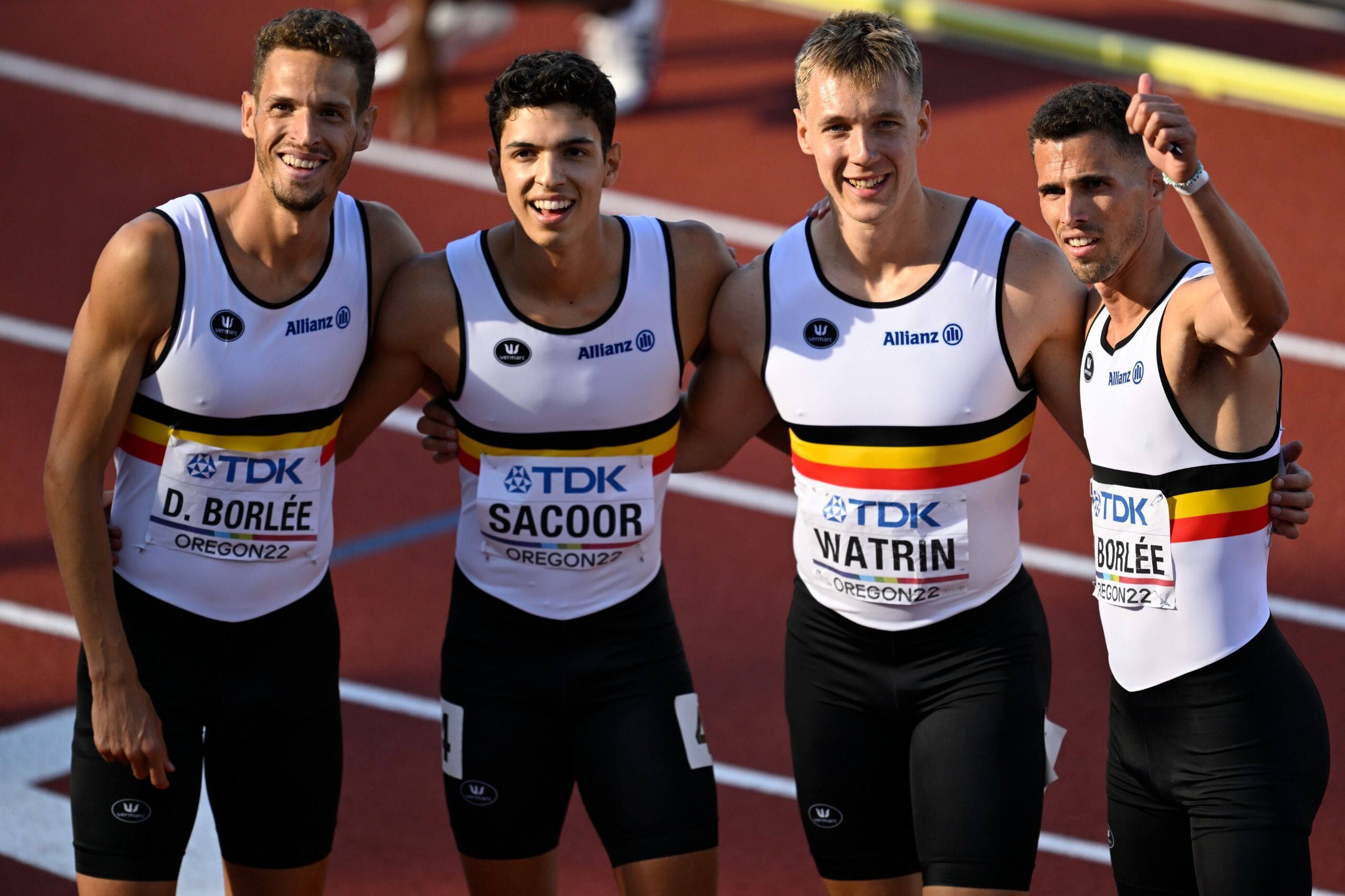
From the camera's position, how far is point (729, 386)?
3.93 metres

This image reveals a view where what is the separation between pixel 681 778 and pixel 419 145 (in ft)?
25.6

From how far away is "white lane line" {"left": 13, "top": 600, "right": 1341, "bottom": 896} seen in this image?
202 inches

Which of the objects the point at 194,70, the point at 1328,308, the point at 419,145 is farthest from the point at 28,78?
the point at 1328,308

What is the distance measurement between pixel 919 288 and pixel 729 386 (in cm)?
52

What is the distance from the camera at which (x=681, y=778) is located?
3691 millimetres

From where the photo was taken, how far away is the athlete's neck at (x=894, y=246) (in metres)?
3.70

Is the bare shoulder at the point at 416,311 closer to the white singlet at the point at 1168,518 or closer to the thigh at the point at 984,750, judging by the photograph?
the thigh at the point at 984,750

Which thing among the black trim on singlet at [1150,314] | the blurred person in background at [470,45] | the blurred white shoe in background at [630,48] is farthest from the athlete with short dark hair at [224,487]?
the blurred white shoe in background at [630,48]

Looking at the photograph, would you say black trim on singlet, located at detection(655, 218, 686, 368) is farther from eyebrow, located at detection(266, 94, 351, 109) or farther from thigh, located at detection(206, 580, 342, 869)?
thigh, located at detection(206, 580, 342, 869)

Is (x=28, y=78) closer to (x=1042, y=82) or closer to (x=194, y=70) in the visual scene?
(x=194, y=70)

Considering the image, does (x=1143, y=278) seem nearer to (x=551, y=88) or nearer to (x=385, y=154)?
(x=551, y=88)

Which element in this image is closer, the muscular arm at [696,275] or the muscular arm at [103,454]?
the muscular arm at [103,454]

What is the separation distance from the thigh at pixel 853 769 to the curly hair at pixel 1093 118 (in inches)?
46.4

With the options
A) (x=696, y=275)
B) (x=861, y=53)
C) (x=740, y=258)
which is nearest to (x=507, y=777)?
(x=696, y=275)
